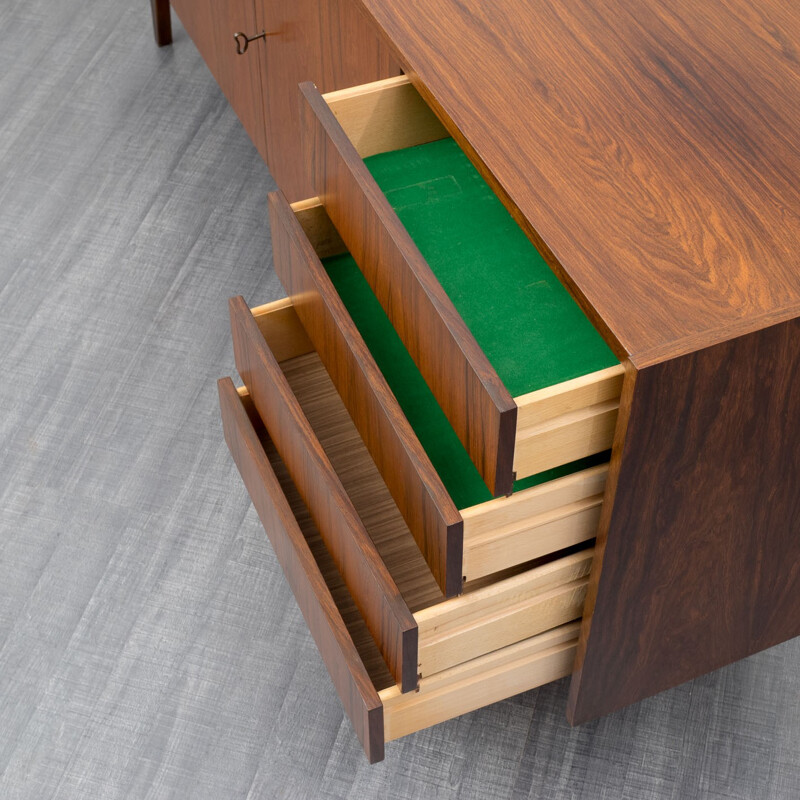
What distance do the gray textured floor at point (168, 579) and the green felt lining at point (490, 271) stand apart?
561 millimetres

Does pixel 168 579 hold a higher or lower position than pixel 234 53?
lower

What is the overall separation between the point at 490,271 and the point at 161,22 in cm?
134

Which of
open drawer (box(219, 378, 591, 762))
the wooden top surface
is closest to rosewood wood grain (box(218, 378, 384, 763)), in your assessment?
open drawer (box(219, 378, 591, 762))

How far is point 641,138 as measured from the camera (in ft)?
2.97

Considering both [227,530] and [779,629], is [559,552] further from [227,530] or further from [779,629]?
[227,530]

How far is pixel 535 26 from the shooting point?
3.30ft

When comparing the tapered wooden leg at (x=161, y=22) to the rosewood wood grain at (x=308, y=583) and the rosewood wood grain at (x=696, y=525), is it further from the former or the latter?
the rosewood wood grain at (x=696, y=525)

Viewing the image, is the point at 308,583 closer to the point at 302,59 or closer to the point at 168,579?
the point at 168,579

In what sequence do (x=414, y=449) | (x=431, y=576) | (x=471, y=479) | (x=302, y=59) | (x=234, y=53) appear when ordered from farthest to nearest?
(x=234, y=53), (x=302, y=59), (x=431, y=576), (x=471, y=479), (x=414, y=449)

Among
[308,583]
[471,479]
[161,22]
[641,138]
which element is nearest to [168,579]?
[308,583]

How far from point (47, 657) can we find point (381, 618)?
576 millimetres

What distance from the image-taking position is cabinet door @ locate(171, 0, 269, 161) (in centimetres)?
153

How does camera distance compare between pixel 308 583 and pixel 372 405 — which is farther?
pixel 308 583

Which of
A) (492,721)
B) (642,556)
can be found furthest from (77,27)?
(642,556)
